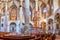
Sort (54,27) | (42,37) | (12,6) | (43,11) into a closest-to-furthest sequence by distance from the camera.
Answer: (42,37), (54,27), (43,11), (12,6)

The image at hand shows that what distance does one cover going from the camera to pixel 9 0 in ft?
100

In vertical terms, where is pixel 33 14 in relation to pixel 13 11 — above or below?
below

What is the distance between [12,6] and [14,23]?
125 inches

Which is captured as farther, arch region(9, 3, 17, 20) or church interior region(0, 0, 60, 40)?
arch region(9, 3, 17, 20)

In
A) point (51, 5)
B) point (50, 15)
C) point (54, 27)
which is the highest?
point (51, 5)

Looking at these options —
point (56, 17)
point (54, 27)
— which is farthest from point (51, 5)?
point (54, 27)

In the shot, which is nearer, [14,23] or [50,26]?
[50,26]

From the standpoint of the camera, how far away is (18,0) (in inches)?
1211

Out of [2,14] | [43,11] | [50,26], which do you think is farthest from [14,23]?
[50,26]

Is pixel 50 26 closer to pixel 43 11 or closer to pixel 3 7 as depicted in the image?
pixel 43 11

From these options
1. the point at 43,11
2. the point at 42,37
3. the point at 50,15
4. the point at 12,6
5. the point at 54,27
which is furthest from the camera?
the point at 12,6

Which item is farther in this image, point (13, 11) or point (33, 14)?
point (13, 11)

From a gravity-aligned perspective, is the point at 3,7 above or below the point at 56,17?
above

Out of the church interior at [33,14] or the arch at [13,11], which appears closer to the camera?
the church interior at [33,14]
